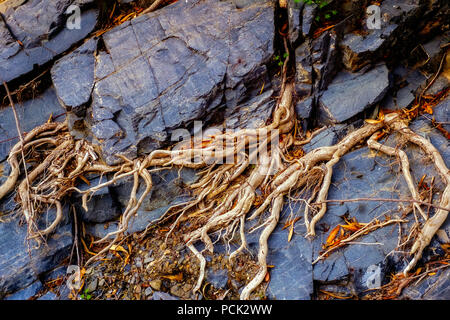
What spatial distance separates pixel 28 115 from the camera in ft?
15.1

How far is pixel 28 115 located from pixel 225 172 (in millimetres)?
2932

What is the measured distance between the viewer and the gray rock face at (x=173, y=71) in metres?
4.21

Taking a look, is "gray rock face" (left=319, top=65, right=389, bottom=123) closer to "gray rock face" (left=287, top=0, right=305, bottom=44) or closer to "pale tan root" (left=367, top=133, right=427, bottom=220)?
"pale tan root" (left=367, top=133, right=427, bottom=220)

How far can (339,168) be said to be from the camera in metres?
4.03

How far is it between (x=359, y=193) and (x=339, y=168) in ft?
1.32

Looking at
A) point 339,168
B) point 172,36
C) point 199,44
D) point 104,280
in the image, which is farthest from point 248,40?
point 104,280

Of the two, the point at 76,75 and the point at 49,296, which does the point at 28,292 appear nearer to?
the point at 49,296

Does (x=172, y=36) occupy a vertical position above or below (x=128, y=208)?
above

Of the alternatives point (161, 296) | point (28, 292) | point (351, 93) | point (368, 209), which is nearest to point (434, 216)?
point (368, 209)

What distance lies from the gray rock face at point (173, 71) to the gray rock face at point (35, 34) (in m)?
0.42

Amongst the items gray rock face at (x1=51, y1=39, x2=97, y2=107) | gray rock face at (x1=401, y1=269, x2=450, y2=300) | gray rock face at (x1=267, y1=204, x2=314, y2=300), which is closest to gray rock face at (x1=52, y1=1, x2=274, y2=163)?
gray rock face at (x1=51, y1=39, x2=97, y2=107)
